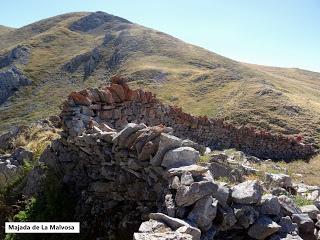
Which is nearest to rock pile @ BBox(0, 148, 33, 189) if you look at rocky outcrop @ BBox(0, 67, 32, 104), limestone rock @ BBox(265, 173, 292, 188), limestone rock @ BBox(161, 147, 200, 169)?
limestone rock @ BBox(161, 147, 200, 169)

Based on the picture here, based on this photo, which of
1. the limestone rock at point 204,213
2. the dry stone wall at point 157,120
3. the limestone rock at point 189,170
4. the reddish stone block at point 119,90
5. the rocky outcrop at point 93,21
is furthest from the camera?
the rocky outcrop at point 93,21

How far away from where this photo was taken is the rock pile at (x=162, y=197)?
6.09m

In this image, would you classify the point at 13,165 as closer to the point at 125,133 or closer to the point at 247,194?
the point at 125,133

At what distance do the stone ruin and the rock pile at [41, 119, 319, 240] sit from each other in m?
0.01

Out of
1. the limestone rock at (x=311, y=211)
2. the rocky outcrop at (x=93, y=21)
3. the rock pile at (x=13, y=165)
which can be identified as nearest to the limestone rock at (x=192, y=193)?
the limestone rock at (x=311, y=211)

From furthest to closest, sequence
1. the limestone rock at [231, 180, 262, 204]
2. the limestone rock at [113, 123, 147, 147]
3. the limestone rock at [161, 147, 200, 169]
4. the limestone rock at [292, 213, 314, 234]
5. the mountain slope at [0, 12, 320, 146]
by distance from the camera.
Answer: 1. the mountain slope at [0, 12, 320, 146]
2. the limestone rock at [113, 123, 147, 147]
3. the limestone rock at [161, 147, 200, 169]
4. the limestone rock at [292, 213, 314, 234]
5. the limestone rock at [231, 180, 262, 204]

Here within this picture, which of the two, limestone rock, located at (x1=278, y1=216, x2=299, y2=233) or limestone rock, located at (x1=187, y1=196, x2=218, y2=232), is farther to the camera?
limestone rock, located at (x1=278, y1=216, x2=299, y2=233)

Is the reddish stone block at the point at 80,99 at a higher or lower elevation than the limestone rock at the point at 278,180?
higher

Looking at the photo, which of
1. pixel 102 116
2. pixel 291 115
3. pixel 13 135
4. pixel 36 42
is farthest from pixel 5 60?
pixel 102 116

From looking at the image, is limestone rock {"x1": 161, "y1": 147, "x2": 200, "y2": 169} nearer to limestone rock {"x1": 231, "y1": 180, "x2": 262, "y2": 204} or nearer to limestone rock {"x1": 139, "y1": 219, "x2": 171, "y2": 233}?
limestone rock {"x1": 231, "y1": 180, "x2": 262, "y2": 204}

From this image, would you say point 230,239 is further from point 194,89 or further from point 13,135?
point 194,89

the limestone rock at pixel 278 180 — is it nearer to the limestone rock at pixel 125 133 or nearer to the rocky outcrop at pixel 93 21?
the limestone rock at pixel 125 133

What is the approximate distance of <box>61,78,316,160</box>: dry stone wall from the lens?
13095mm

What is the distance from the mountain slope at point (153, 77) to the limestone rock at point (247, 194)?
86.3 feet
